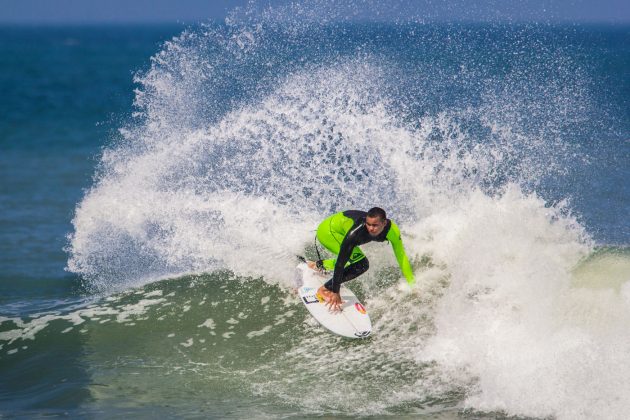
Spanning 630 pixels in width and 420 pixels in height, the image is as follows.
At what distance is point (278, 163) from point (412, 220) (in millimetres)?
2470

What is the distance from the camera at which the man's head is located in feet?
23.5

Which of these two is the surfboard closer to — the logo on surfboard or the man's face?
the logo on surfboard

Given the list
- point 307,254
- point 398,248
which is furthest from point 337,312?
point 307,254

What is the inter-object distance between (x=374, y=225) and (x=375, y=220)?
7cm

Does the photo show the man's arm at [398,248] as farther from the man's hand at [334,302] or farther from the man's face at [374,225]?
the man's hand at [334,302]

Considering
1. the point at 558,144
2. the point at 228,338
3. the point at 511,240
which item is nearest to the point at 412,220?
the point at 511,240

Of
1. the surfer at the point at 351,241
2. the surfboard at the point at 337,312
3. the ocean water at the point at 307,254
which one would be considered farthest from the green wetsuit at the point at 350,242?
the ocean water at the point at 307,254

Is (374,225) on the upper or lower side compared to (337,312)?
upper

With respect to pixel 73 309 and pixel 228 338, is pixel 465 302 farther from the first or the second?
pixel 73 309

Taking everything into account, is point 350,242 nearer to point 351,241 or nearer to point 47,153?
point 351,241

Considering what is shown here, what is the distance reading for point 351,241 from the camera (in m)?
7.45

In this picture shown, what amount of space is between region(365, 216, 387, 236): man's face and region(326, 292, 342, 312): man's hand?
34.4 inches

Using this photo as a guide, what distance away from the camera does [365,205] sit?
36.6 feet

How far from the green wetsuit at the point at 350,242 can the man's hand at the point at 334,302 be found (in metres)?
0.07
